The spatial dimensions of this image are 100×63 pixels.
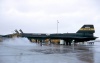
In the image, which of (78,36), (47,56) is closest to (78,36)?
(78,36)

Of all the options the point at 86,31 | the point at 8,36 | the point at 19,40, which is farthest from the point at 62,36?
the point at 8,36

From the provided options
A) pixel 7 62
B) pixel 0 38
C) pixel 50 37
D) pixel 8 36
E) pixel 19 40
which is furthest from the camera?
pixel 0 38

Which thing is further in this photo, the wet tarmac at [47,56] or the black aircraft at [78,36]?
the black aircraft at [78,36]

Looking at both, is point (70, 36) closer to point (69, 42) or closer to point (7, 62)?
point (69, 42)

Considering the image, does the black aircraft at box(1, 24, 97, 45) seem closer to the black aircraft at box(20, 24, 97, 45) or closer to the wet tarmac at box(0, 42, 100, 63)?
the black aircraft at box(20, 24, 97, 45)

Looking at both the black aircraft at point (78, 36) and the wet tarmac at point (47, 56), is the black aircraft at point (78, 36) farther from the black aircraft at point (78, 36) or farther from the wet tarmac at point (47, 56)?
the wet tarmac at point (47, 56)

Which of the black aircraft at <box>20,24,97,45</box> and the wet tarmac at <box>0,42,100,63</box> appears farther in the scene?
the black aircraft at <box>20,24,97,45</box>

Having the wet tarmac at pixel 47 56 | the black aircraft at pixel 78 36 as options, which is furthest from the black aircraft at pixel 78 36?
the wet tarmac at pixel 47 56

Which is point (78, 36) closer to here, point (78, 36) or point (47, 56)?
point (78, 36)

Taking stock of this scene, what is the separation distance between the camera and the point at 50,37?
64.6m

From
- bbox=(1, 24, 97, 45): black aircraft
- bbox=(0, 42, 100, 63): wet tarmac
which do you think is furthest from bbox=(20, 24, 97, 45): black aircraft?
bbox=(0, 42, 100, 63): wet tarmac

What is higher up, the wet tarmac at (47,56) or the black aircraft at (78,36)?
the black aircraft at (78,36)

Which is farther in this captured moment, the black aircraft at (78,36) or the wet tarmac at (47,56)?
the black aircraft at (78,36)

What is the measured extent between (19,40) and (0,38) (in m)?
17.0
